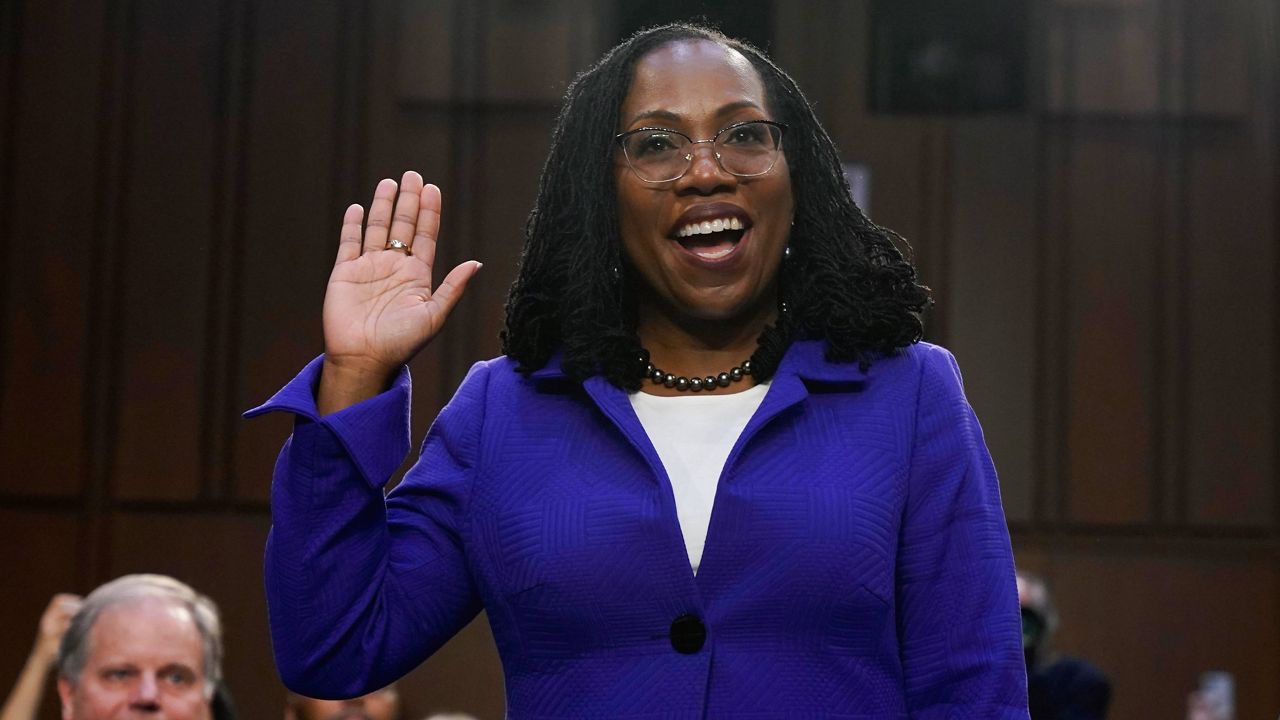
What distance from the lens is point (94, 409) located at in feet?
18.1

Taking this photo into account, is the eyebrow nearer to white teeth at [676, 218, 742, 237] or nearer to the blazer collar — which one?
white teeth at [676, 218, 742, 237]

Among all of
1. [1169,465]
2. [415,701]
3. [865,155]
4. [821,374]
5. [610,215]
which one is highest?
[865,155]

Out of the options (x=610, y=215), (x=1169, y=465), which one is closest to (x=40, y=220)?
(x=1169, y=465)

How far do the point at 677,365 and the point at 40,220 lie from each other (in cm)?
442

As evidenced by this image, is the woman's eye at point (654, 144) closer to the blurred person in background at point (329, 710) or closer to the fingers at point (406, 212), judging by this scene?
the fingers at point (406, 212)

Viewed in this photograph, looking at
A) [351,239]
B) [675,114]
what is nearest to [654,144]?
[675,114]

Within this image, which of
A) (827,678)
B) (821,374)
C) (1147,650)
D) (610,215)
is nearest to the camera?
(827,678)

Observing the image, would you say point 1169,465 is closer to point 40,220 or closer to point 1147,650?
point 1147,650

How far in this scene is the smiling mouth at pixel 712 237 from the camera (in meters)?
1.60

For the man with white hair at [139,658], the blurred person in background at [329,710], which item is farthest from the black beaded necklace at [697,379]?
the blurred person in background at [329,710]

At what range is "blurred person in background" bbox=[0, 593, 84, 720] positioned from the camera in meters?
3.27

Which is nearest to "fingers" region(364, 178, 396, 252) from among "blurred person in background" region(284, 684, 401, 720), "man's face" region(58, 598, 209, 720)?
"man's face" region(58, 598, 209, 720)

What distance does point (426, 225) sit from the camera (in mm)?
1662

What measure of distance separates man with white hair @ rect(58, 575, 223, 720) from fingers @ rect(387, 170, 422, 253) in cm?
150
